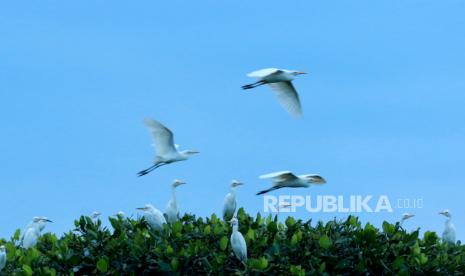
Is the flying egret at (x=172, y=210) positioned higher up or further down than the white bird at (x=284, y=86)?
further down

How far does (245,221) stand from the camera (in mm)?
12117

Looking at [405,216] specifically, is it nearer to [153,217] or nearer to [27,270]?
[153,217]

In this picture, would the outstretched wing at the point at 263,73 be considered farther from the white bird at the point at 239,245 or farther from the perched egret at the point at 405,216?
the white bird at the point at 239,245

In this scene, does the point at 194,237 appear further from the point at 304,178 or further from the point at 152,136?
the point at 152,136

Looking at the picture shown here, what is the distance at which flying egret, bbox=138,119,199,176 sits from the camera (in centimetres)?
1474

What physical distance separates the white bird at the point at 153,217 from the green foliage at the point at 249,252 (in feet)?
0.37

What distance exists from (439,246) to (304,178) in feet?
8.83

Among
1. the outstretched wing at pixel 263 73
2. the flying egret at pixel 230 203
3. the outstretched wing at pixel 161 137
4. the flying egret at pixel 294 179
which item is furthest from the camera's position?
the outstretched wing at pixel 263 73

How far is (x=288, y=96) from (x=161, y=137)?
3.18 metres

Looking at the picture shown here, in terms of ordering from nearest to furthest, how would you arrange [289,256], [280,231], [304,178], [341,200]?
[289,256] < [280,231] < [304,178] < [341,200]

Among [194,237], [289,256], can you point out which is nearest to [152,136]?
[194,237]

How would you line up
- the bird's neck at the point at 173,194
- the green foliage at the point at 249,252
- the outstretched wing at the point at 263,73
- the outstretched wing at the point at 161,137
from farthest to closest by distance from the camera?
the outstretched wing at the point at 263,73 → the outstretched wing at the point at 161,137 → the bird's neck at the point at 173,194 → the green foliage at the point at 249,252

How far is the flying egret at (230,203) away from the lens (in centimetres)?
1309

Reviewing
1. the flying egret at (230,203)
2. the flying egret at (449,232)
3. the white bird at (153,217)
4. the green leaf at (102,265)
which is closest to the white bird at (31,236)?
the white bird at (153,217)
